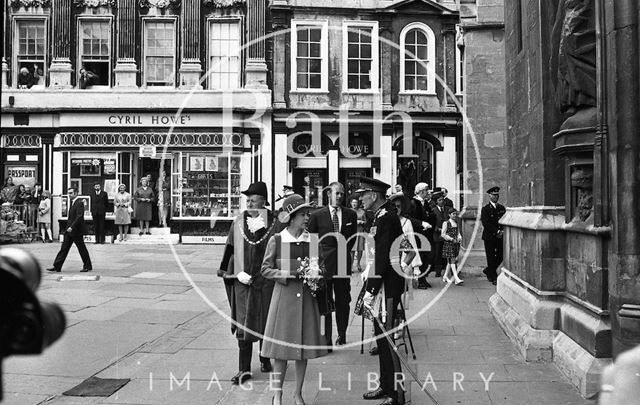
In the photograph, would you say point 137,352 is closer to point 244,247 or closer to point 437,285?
point 244,247

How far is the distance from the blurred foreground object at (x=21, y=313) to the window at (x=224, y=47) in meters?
25.1

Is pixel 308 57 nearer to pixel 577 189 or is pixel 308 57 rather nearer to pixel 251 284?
pixel 577 189

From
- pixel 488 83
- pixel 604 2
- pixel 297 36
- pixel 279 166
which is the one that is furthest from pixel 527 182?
pixel 297 36

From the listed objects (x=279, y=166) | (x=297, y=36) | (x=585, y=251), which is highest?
(x=297, y=36)

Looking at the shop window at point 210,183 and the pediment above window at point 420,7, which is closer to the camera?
the shop window at point 210,183

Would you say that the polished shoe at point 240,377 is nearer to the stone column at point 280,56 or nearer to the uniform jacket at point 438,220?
the uniform jacket at point 438,220

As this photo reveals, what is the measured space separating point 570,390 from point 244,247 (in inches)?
138

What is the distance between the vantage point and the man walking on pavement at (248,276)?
22.0ft

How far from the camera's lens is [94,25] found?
85.6ft

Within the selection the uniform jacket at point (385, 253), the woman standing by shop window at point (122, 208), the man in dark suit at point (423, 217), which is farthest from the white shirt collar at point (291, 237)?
the woman standing by shop window at point (122, 208)

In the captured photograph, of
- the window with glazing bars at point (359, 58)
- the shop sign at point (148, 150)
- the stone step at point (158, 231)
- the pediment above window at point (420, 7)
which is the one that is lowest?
the stone step at point (158, 231)

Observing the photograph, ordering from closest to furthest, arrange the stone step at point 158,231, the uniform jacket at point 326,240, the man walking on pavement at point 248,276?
the man walking on pavement at point 248,276, the uniform jacket at point 326,240, the stone step at point 158,231

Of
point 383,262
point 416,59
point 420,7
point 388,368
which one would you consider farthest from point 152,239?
point 388,368

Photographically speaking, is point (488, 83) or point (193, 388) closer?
point (193, 388)
